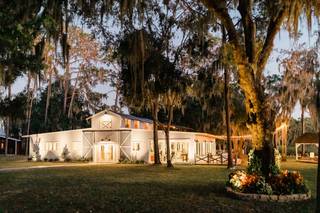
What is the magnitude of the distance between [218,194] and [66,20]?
5.56 m

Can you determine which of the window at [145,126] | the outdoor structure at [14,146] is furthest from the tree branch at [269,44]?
the outdoor structure at [14,146]

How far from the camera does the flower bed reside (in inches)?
352

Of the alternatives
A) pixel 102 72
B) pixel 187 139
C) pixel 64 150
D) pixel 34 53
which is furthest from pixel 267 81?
pixel 34 53

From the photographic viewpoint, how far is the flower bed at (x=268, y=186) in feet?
29.3

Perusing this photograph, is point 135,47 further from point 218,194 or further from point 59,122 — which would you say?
point 59,122

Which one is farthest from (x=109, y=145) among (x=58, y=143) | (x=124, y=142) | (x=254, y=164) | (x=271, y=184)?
(x=271, y=184)

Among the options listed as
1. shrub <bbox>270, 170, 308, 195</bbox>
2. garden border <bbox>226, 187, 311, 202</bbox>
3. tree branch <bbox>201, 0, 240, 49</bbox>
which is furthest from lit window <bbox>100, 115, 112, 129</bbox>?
garden border <bbox>226, 187, 311, 202</bbox>

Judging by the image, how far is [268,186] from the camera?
30.1 ft

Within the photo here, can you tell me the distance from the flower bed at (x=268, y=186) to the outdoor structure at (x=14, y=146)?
43.8 metres

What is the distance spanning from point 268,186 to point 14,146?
46.3m

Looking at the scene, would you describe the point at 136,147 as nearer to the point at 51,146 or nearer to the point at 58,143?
the point at 58,143

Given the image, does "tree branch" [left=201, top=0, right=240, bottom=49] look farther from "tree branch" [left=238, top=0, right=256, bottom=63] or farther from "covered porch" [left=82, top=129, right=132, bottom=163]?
"covered porch" [left=82, top=129, right=132, bottom=163]

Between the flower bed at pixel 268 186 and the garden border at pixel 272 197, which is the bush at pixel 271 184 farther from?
the garden border at pixel 272 197

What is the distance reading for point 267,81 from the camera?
36.4 m
